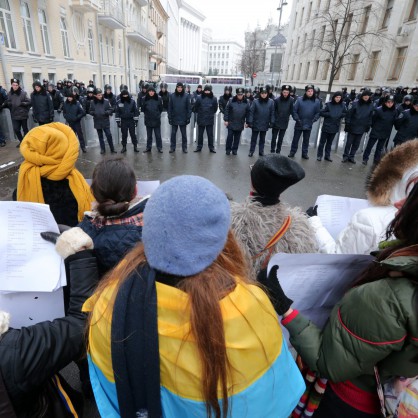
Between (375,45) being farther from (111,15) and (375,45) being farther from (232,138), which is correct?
(111,15)

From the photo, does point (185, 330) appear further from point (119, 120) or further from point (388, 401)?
point (119, 120)

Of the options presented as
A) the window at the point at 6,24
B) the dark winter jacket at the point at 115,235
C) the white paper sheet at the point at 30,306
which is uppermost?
the window at the point at 6,24

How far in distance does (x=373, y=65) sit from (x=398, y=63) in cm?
271

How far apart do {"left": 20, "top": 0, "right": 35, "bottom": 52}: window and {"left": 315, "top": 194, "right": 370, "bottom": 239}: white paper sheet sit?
16.9m

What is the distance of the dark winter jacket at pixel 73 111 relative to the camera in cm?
756

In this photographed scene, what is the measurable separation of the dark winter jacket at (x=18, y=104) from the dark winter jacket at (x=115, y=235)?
798 cm

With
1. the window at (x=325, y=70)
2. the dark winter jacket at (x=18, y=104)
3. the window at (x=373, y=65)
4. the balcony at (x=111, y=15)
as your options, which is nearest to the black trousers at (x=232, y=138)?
the dark winter jacket at (x=18, y=104)

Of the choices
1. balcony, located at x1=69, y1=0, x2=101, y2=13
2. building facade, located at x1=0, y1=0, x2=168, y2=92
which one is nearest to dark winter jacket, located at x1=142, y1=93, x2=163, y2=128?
Answer: building facade, located at x1=0, y1=0, x2=168, y2=92

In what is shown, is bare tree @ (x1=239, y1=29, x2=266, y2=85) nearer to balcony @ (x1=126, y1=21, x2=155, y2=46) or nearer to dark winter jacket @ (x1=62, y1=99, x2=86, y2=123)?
balcony @ (x1=126, y1=21, x2=155, y2=46)

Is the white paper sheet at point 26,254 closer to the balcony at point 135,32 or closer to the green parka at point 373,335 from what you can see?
the green parka at point 373,335

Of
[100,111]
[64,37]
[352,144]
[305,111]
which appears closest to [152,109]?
[100,111]

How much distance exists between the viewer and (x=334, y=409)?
1.25 metres

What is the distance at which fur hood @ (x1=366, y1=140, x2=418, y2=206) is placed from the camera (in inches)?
60.3

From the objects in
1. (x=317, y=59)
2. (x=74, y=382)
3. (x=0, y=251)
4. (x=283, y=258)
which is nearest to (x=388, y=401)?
(x=283, y=258)
